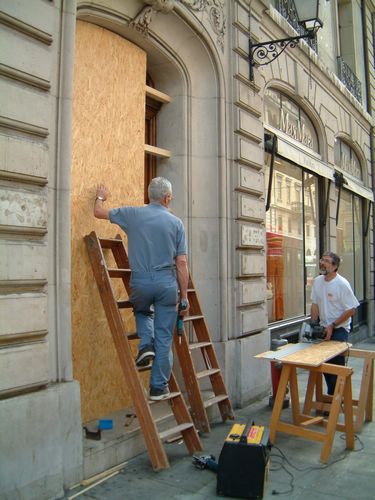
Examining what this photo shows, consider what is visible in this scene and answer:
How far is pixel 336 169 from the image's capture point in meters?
12.0

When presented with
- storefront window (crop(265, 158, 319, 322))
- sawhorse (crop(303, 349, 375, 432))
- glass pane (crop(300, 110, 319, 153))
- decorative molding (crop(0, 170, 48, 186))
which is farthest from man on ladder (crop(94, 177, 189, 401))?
glass pane (crop(300, 110, 319, 153))

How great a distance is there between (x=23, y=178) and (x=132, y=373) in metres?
1.85

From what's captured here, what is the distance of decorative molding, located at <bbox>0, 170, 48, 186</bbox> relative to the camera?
143 inches

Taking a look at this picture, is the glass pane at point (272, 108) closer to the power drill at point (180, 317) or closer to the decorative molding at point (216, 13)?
the decorative molding at point (216, 13)

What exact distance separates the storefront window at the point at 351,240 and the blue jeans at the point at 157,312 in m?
9.24

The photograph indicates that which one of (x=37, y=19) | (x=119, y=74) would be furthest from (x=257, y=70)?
(x=37, y=19)

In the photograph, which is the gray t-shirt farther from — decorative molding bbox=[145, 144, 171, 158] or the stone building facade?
decorative molding bbox=[145, 144, 171, 158]

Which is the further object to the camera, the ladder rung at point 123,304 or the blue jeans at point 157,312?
the ladder rung at point 123,304

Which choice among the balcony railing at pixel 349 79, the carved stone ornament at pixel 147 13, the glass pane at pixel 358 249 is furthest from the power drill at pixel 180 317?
the glass pane at pixel 358 249

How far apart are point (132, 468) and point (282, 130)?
682cm

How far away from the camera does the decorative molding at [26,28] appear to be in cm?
367

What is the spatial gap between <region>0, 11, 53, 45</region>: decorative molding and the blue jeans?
205cm

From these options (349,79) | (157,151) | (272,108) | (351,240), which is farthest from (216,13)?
(351,240)

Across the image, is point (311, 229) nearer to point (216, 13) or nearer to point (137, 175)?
point (216, 13)
